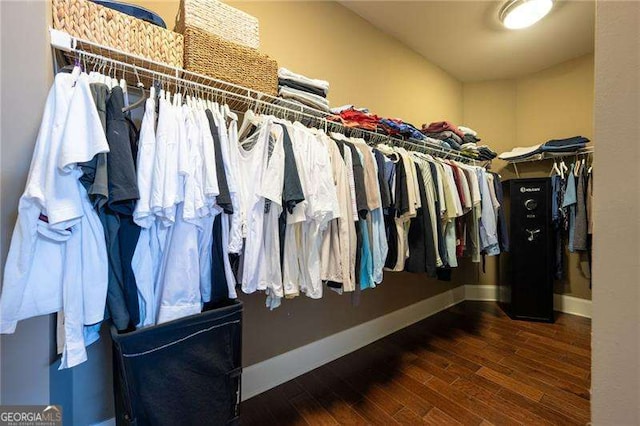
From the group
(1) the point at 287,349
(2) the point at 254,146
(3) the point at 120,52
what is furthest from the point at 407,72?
(1) the point at 287,349

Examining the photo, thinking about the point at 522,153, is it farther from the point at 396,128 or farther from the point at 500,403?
the point at 500,403

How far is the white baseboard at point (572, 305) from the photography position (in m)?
2.93

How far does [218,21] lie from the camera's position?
4.23 ft

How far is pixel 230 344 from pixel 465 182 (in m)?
2.02

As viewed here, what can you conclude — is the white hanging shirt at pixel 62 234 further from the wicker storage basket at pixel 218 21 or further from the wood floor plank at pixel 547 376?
the wood floor plank at pixel 547 376

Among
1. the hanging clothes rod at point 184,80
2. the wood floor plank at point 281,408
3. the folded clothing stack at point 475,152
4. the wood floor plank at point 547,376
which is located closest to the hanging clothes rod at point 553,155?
the folded clothing stack at point 475,152

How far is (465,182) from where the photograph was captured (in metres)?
2.10

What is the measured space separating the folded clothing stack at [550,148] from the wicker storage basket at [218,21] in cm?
323

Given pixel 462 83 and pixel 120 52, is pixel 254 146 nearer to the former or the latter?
pixel 120 52

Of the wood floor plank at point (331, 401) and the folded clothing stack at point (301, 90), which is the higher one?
the folded clothing stack at point (301, 90)

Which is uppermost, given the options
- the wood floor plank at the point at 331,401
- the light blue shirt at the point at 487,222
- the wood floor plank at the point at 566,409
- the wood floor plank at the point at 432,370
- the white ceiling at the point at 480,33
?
the white ceiling at the point at 480,33

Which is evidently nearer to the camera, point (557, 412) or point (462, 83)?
point (557, 412)

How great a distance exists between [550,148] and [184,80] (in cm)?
365

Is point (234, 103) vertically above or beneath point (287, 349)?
above
